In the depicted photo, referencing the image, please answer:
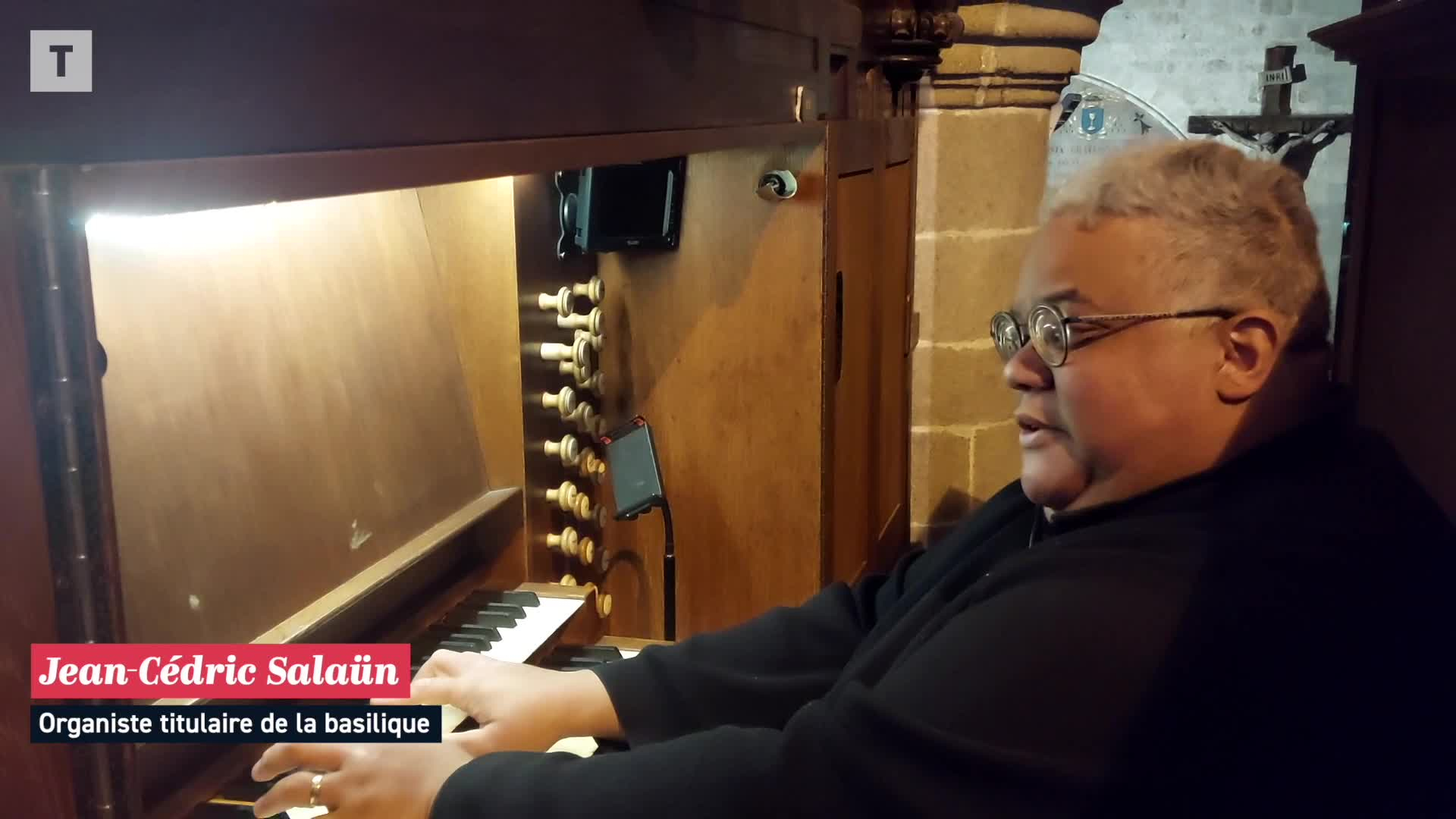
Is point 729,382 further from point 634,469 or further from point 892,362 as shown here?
point 892,362

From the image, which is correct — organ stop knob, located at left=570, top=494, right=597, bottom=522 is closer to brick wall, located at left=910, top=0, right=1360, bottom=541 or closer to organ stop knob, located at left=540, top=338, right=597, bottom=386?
organ stop knob, located at left=540, top=338, right=597, bottom=386

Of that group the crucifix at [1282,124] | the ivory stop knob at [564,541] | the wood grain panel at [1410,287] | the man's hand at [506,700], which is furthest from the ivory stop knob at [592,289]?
the crucifix at [1282,124]

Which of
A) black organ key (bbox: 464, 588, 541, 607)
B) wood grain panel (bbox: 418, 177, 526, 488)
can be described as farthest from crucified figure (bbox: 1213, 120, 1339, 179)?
black organ key (bbox: 464, 588, 541, 607)

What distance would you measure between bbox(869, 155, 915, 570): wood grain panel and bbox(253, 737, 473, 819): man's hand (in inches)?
63.5

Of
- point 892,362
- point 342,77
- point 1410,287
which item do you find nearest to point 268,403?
point 342,77

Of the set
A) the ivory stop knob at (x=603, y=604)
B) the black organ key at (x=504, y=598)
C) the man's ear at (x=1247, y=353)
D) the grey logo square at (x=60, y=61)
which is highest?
the grey logo square at (x=60, y=61)

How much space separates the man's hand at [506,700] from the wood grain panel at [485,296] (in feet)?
1.45

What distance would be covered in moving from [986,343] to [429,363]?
5.96ft

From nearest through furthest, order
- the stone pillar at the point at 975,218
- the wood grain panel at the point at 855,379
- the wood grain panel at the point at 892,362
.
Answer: the wood grain panel at the point at 855,379 < the wood grain panel at the point at 892,362 < the stone pillar at the point at 975,218

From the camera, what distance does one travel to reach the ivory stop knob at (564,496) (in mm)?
1894

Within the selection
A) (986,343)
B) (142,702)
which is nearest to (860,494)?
(986,343)

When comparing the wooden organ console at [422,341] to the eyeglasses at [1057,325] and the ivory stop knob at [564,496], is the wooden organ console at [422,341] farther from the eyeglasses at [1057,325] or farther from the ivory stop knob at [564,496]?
the eyeglasses at [1057,325]

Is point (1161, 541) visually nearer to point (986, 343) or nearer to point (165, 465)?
point (165, 465)

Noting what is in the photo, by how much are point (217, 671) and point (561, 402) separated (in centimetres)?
91
